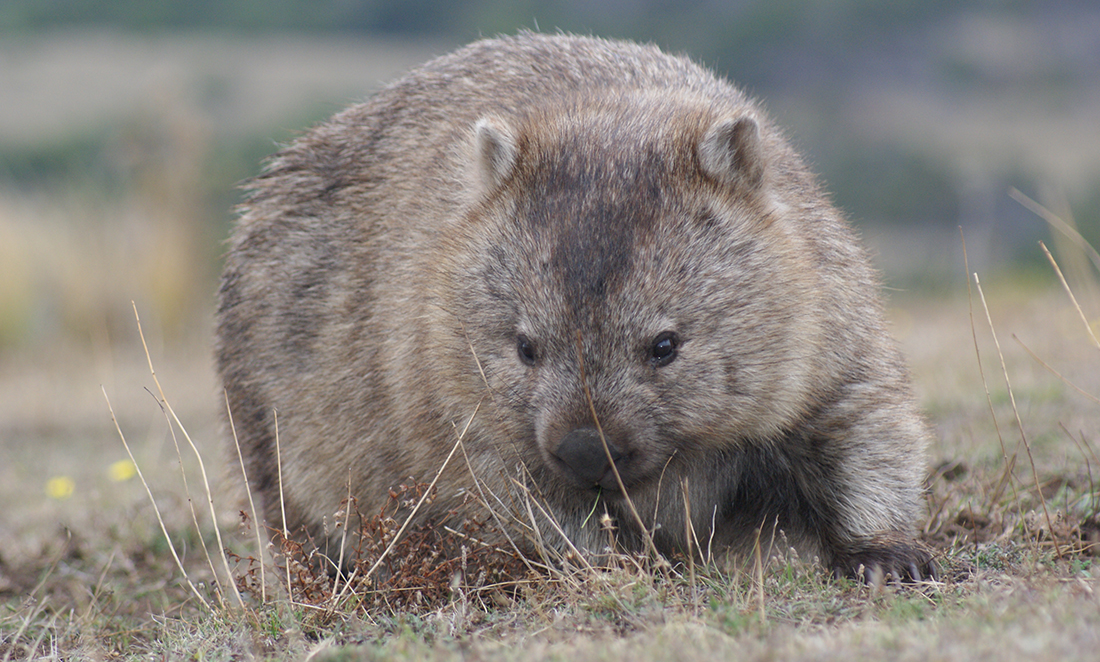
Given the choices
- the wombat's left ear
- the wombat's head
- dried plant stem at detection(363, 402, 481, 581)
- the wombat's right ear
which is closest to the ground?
dried plant stem at detection(363, 402, 481, 581)

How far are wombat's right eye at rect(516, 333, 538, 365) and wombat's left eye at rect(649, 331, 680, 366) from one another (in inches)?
14.7

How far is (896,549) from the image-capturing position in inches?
141

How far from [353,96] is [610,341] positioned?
11.2m

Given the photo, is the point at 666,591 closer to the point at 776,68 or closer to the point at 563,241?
the point at 563,241

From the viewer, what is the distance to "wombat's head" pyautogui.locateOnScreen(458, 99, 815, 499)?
128 inches

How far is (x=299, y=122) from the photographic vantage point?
1186 inches

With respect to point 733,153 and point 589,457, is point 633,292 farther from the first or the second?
point 733,153

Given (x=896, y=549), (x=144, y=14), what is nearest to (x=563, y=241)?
(x=896, y=549)

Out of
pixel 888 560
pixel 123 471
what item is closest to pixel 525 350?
pixel 888 560

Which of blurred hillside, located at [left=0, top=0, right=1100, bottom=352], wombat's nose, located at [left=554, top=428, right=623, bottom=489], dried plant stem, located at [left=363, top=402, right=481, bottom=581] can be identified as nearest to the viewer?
→ wombat's nose, located at [left=554, top=428, right=623, bottom=489]

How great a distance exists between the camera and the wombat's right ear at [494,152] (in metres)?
3.69

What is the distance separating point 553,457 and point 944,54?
3198cm

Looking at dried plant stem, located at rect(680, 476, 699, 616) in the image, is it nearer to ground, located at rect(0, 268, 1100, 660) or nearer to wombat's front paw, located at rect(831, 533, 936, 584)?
ground, located at rect(0, 268, 1100, 660)

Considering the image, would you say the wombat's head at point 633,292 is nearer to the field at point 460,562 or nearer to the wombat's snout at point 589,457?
the wombat's snout at point 589,457
